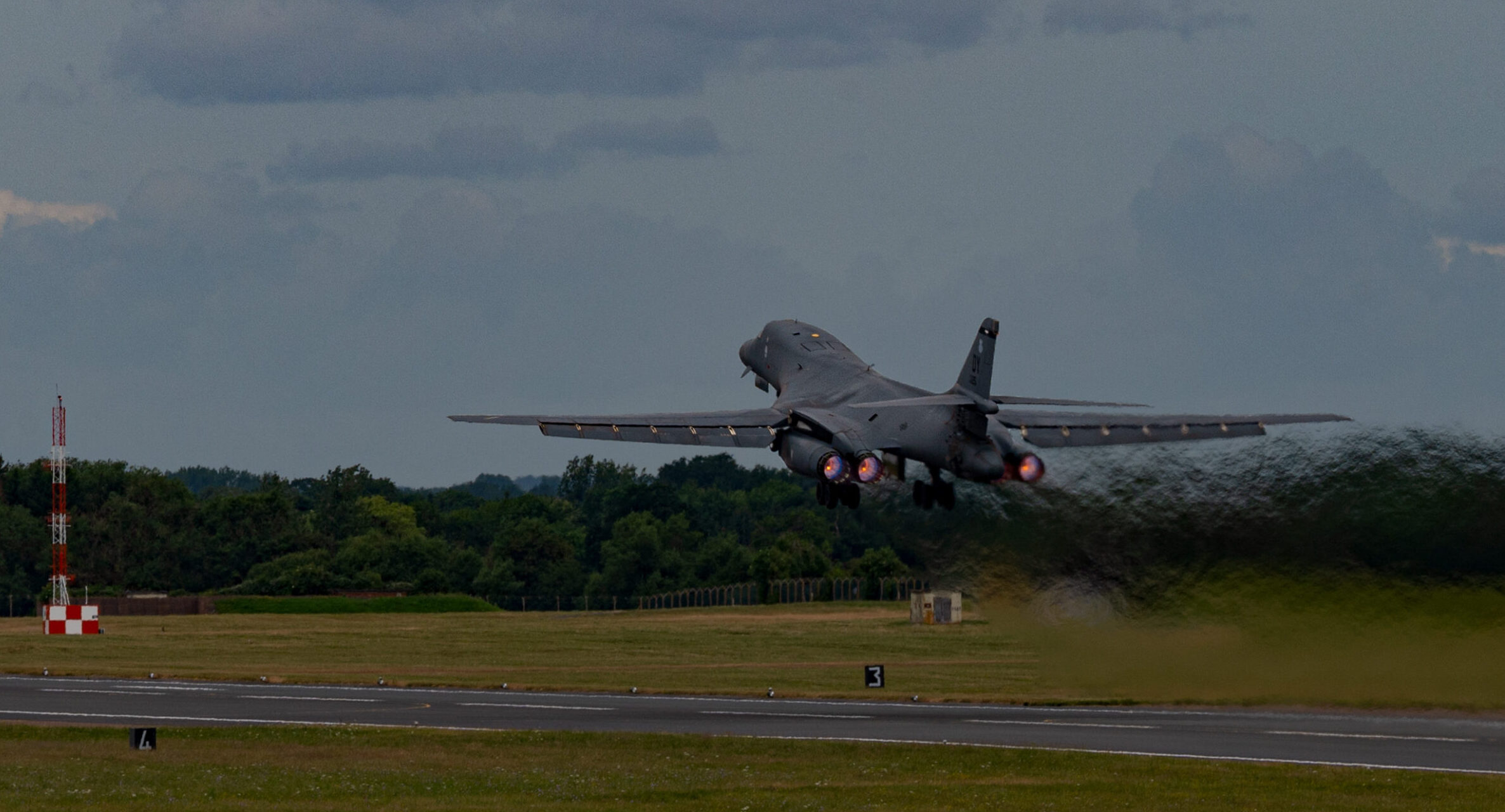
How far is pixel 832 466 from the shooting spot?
52375 mm

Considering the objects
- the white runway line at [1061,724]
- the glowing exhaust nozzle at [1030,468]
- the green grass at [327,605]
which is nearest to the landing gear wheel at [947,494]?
the glowing exhaust nozzle at [1030,468]

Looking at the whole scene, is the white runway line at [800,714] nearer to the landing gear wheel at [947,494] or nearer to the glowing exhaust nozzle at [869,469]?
the glowing exhaust nozzle at [869,469]

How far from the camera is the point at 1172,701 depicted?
5788 centimetres

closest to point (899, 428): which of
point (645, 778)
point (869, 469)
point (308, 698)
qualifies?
point (869, 469)

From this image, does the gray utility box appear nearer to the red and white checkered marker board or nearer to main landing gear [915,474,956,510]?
the red and white checkered marker board

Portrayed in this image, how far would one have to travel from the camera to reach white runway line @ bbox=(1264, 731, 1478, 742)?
159 ft

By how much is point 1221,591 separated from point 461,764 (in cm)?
2020

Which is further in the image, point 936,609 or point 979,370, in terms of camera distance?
point 936,609

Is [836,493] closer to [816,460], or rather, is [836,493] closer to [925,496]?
[816,460]

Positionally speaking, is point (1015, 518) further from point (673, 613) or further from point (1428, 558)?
point (673, 613)

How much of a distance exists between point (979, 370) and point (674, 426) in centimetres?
1061

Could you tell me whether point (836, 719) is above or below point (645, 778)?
above

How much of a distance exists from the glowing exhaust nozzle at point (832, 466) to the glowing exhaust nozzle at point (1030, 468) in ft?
17.3

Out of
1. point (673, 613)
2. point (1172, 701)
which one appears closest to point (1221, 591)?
point (1172, 701)
